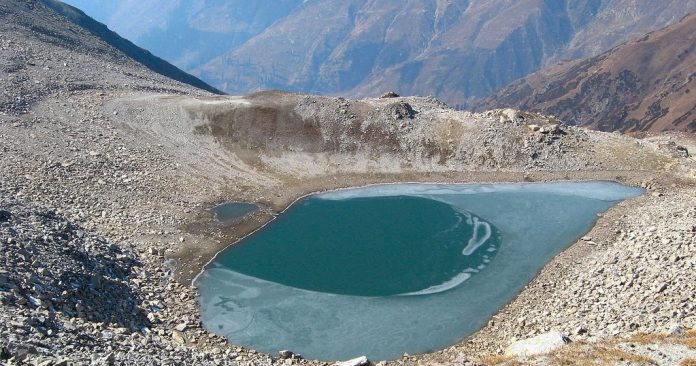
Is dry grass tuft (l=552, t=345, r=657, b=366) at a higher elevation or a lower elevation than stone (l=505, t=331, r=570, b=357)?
higher

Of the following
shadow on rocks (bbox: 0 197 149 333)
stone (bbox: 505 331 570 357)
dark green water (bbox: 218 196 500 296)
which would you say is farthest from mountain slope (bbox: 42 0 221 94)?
stone (bbox: 505 331 570 357)

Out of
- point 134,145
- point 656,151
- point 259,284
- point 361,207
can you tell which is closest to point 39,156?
point 134,145

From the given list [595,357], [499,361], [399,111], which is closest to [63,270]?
[499,361]

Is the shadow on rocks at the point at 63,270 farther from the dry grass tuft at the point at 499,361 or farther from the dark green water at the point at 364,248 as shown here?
the dry grass tuft at the point at 499,361

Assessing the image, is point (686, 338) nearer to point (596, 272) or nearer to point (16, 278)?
point (596, 272)

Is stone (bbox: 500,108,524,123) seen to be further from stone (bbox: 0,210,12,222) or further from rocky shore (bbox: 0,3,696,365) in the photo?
stone (bbox: 0,210,12,222)

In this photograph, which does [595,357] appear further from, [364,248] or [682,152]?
[682,152]
